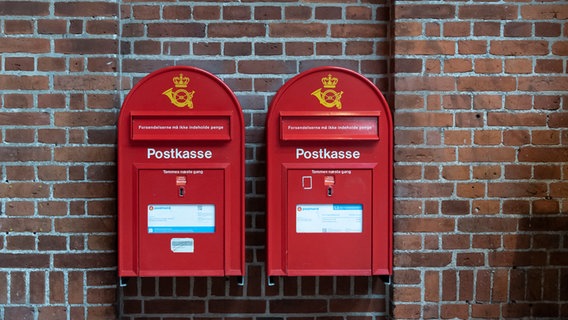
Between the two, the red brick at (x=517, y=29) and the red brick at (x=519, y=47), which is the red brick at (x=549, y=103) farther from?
the red brick at (x=517, y=29)

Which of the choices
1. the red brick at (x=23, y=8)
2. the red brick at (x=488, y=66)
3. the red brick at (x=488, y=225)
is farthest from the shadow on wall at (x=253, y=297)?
the red brick at (x=23, y=8)

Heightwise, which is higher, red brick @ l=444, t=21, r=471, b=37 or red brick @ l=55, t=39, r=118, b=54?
red brick @ l=444, t=21, r=471, b=37

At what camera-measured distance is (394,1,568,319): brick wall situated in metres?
2.50

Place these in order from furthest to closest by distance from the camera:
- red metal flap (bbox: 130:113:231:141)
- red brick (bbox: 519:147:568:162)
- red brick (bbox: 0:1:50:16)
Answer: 1. red brick (bbox: 519:147:568:162)
2. red brick (bbox: 0:1:50:16)
3. red metal flap (bbox: 130:113:231:141)

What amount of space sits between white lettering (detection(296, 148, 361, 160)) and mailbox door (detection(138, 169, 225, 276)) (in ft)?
1.20

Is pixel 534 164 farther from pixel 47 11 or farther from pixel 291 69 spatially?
pixel 47 11

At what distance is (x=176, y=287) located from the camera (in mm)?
2621

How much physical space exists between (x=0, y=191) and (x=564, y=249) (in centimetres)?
283

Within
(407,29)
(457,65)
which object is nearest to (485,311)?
(457,65)

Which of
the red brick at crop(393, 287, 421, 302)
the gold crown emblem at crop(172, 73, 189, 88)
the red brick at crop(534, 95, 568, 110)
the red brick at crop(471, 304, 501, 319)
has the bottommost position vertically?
the red brick at crop(471, 304, 501, 319)

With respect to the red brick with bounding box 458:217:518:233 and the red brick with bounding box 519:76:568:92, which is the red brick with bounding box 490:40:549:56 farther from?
the red brick with bounding box 458:217:518:233

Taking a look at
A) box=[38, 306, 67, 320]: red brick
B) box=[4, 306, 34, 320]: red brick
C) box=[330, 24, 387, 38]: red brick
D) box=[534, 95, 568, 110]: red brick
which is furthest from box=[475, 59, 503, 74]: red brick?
box=[4, 306, 34, 320]: red brick

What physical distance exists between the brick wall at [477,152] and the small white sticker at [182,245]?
3.34 ft

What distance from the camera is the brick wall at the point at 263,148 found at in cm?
245
